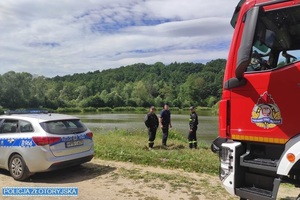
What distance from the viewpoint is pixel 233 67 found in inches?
160

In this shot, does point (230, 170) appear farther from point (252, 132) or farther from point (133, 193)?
point (133, 193)

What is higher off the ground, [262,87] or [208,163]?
[262,87]

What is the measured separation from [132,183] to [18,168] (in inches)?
106

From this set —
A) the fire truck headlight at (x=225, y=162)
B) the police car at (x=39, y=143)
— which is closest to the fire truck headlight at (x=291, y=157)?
the fire truck headlight at (x=225, y=162)

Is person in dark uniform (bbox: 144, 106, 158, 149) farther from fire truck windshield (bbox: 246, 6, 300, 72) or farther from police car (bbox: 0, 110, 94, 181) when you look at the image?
fire truck windshield (bbox: 246, 6, 300, 72)

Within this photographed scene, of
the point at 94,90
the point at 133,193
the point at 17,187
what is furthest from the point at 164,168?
the point at 94,90

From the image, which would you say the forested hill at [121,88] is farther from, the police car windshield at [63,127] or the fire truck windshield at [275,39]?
the fire truck windshield at [275,39]

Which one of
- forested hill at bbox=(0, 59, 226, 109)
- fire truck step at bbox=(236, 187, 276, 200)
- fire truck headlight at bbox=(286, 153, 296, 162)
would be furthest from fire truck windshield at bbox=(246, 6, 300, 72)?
forested hill at bbox=(0, 59, 226, 109)

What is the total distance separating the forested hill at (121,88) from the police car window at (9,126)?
1457 inches

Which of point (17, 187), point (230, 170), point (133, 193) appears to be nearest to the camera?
point (230, 170)

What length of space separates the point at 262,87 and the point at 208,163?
15.7 feet

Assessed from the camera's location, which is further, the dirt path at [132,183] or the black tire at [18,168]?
the black tire at [18,168]

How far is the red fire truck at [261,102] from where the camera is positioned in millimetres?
3588

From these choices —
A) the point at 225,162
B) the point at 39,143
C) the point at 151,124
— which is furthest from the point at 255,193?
the point at 151,124
